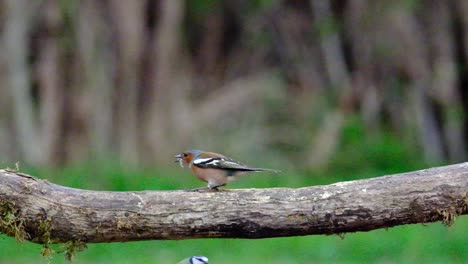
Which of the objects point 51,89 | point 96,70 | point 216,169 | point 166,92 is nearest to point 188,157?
point 216,169

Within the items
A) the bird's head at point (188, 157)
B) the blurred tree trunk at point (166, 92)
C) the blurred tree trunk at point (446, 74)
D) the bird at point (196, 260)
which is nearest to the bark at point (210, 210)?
the bird at point (196, 260)

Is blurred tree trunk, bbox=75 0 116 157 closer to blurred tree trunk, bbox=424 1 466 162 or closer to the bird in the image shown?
blurred tree trunk, bbox=424 1 466 162

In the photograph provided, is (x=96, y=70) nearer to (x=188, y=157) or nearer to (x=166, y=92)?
(x=166, y=92)

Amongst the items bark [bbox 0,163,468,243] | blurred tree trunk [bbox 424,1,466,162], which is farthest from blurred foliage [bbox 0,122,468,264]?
blurred tree trunk [bbox 424,1,466,162]

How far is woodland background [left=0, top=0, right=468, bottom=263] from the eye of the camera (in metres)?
19.0

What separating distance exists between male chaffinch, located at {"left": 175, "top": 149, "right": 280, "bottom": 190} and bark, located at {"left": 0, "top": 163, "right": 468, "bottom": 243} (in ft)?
1.27

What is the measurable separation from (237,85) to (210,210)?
14854mm

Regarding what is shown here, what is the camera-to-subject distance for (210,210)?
20.3 feet

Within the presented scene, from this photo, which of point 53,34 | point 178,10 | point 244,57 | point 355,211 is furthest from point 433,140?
point 355,211

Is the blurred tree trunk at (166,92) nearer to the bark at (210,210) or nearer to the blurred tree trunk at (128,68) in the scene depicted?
the blurred tree trunk at (128,68)

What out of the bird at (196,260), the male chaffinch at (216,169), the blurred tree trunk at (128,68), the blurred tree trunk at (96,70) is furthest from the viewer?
the blurred tree trunk at (128,68)

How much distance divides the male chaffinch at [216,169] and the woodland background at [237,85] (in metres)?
8.64

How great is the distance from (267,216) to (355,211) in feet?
1.46

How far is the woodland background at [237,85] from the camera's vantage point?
19.0 m
